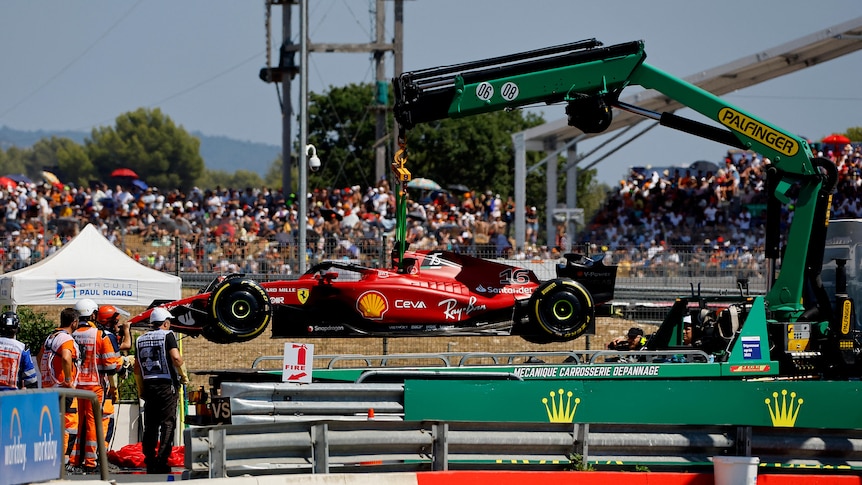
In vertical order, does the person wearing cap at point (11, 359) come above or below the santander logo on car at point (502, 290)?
below

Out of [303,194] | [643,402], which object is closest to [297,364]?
[643,402]

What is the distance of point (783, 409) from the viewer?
10.3m

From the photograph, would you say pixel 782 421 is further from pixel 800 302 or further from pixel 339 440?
pixel 339 440

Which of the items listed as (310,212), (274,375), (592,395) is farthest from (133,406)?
(310,212)

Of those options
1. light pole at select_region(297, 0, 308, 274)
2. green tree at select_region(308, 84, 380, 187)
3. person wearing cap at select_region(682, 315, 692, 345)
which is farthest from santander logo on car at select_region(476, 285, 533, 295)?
green tree at select_region(308, 84, 380, 187)

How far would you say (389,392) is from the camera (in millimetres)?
10086

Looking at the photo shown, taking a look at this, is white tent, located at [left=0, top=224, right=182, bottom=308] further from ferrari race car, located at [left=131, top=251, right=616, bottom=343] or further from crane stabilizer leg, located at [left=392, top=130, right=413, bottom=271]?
crane stabilizer leg, located at [left=392, top=130, right=413, bottom=271]

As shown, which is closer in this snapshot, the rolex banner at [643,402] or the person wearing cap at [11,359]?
the rolex banner at [643,402]

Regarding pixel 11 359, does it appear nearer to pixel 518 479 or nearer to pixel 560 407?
pixel 518 479

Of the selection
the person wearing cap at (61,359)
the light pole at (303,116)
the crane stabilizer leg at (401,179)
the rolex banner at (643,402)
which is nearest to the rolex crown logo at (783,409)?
the rolex banner at (643,402)

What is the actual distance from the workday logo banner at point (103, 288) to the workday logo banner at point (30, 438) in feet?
27.0

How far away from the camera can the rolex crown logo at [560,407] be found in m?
10.1

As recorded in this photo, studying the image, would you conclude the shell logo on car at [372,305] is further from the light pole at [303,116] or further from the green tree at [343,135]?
the green tree at [343,135]

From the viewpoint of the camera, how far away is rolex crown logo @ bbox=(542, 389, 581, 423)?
33.2 ft
